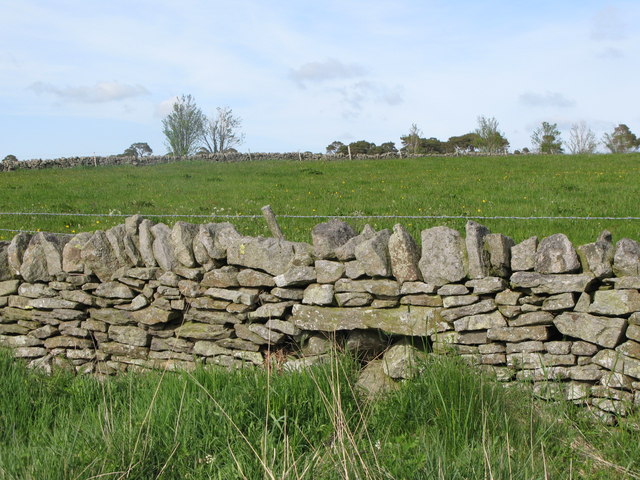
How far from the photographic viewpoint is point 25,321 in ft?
22.6

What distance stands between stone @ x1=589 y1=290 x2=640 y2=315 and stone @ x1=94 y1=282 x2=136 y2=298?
14.0ft

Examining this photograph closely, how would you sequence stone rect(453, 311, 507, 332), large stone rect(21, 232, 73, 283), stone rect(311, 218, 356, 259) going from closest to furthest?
stone rect(453, 311, 507, 332) → stone rect(311, 218, 356, 259) → large stone rect(21, 232, 73, 283)

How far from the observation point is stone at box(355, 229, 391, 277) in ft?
17.5

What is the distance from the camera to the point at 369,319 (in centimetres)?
537

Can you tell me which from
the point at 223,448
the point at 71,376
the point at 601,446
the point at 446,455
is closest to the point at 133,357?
the point at 71,376

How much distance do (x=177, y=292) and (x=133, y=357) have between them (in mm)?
920

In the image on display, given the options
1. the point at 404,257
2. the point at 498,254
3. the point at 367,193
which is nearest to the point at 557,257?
the point at 498,254

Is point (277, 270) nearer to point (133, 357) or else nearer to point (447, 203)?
point (133, 357)

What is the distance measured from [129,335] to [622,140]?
41308 mm

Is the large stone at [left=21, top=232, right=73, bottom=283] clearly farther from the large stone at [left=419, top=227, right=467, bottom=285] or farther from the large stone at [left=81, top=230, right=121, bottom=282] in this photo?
the large stone at [left=419, top=227, right=467, bottom=285]

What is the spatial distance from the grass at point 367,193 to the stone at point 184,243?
5.69 ft

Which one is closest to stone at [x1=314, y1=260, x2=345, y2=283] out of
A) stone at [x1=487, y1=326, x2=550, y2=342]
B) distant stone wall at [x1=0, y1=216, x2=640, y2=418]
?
distant stone wall at [x1=0, y1=216, x2=640, y2=418]

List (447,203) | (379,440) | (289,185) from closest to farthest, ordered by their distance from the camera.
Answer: (379,440) → (447,203) → (289,185)

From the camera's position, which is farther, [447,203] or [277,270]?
[447,203]
